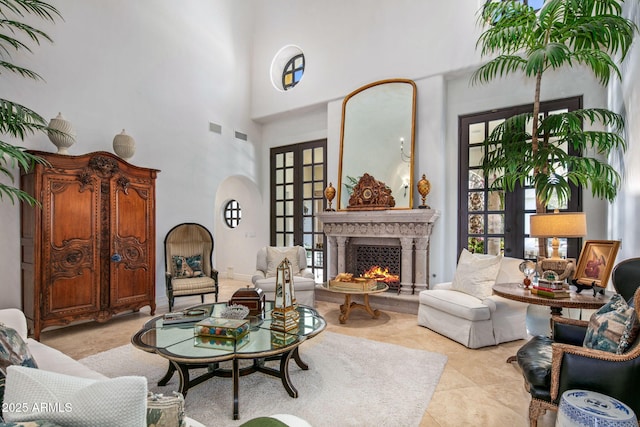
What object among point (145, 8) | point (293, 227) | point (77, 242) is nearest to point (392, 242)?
point (293, 227)

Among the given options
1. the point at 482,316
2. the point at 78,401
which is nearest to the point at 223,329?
the point at 78,401

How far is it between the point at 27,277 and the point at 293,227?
13.6 ft

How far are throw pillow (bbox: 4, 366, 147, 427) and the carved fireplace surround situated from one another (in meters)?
4.40

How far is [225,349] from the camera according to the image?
2.18 m

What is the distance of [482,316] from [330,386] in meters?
1.75

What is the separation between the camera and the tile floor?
2184 millimetres

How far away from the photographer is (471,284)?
369cm

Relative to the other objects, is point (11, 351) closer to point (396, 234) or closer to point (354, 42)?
point (396, 234)

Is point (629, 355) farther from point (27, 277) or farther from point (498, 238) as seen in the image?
point (27, 277)

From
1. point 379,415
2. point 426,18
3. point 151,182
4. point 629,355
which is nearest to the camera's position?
point 629,355

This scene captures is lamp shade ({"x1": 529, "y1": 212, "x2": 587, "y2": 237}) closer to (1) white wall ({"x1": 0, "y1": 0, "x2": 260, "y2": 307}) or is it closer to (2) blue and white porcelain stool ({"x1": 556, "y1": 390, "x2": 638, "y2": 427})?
(2) blue and white porcelain stool ({"x1": 556, "y1": 390, "x2": 638, "y2": 427})

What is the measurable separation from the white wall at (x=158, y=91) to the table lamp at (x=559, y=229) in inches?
193

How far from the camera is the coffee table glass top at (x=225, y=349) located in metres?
2.13

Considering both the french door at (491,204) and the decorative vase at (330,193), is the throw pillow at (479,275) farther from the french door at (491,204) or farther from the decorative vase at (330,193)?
the decorative vase at (330,193)
